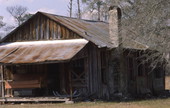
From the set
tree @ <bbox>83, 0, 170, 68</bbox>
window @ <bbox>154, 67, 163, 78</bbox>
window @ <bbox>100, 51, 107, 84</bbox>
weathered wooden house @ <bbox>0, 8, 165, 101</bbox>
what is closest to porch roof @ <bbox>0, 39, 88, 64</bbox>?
weathered wooden house @ <bbox>0, 8, 165, 101</bbox>

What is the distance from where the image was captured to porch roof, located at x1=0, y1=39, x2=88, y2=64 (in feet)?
65.3

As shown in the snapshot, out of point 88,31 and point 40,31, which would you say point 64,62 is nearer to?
point 40,31

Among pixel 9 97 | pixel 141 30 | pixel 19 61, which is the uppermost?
pixel 141 30

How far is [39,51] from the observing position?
71.2 feet

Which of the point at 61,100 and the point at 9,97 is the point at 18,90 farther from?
the point at 61,100

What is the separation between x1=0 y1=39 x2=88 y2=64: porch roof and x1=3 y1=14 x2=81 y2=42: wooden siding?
0.95ft

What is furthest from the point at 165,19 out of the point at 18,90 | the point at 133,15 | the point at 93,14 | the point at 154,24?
the point at 93,14

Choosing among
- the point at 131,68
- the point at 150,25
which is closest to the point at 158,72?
the point at 131,68

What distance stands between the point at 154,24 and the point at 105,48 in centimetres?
521

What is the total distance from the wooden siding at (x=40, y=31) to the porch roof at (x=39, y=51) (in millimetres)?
289

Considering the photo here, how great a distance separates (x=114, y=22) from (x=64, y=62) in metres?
4.37

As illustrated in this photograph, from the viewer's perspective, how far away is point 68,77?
21812 mm

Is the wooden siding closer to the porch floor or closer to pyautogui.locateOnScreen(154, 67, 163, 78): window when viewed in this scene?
the porch floor

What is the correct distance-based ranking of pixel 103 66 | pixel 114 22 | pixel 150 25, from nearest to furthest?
pixel 150 25 < pixel 103 66 < pixel 114 22
